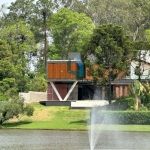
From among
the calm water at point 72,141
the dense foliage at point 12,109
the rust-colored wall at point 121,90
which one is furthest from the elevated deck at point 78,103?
the calm water at point 72,141

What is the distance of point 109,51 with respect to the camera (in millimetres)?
50812

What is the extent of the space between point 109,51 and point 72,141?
1753 cm

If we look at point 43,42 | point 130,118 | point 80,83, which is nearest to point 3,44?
point 80,83

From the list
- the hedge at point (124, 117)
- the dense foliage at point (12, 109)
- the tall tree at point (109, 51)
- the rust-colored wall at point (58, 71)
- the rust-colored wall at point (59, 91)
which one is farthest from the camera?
the rust-colored wall at point (59, 91)

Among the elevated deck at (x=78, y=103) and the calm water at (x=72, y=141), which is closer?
the calm water at (x=72, y=141)

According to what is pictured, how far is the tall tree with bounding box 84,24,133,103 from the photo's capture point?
50250mm

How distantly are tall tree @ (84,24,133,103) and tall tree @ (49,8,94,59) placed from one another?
24699 millimetres

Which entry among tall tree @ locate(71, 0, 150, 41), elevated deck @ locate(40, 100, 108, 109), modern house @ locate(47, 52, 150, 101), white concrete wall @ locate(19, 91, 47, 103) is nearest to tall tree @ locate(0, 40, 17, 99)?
white concrete wall @ locate(19, 91, 47, 103)

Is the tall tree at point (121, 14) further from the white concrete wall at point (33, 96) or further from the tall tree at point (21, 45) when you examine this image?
the white concrete wall at point (33, 96)

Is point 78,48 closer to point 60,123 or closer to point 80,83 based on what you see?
point 80,83

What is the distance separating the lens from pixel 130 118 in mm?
46875

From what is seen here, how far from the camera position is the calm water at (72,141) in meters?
A: 31.1

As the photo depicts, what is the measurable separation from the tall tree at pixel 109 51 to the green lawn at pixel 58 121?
12.8 feet

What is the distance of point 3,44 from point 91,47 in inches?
737
